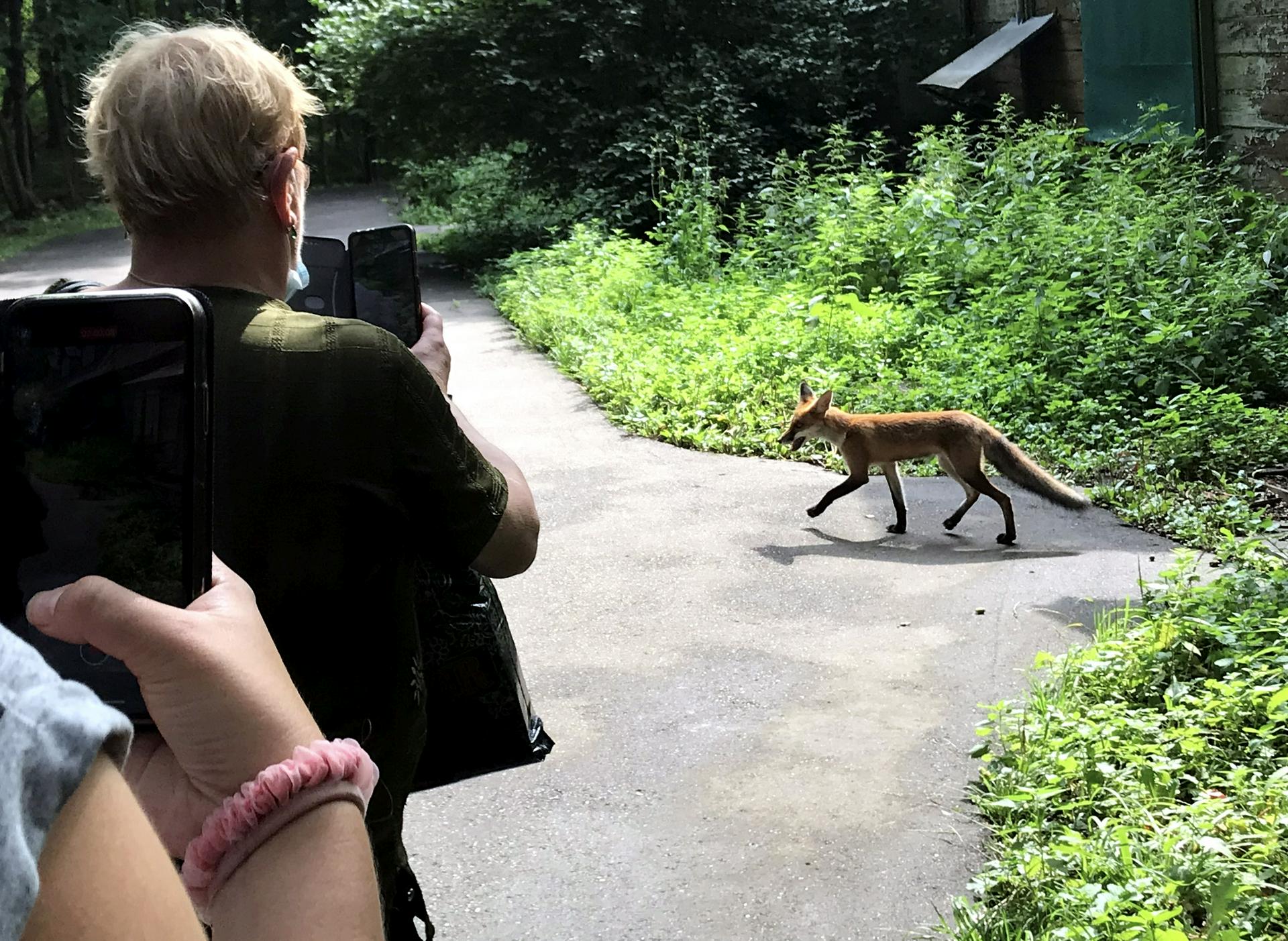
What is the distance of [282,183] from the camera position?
2.19m

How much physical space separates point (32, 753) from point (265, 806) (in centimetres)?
47

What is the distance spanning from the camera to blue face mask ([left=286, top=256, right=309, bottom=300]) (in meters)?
2.32

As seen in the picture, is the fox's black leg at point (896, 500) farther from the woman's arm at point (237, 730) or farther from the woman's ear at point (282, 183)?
the woman's arm at point (237, 730)

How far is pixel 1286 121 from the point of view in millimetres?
11297

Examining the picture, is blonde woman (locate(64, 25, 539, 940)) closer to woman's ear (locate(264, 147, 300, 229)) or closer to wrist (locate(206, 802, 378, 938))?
woman's ear (locate(264, 147, 300, 229))

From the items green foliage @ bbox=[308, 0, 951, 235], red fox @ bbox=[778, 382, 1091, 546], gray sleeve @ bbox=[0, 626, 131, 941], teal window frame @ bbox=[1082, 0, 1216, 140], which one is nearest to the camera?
gray sleeve @ bbox=[0, 626, 131, 941]

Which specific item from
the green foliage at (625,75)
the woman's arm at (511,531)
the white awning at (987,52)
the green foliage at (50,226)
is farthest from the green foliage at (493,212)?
the woman's arm at (511,531)

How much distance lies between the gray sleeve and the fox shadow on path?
6.18 metres

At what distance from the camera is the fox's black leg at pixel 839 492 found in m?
7.54

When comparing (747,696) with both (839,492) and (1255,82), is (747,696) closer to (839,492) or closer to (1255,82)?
(839,492)

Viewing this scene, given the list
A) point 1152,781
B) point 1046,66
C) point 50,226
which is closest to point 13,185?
point 50,226

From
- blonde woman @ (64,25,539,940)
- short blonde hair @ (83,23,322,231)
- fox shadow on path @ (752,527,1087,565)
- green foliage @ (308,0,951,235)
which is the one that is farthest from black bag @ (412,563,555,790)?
green foliage @ (308,0,951,235)

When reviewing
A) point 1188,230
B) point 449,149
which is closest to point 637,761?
point 1188,230

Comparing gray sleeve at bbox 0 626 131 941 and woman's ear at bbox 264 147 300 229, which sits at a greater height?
woman's ear at bbox 264 147 300 229
